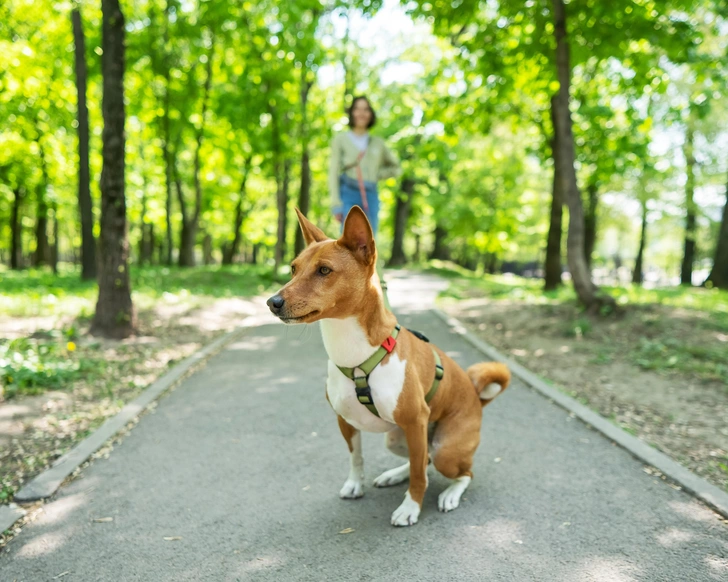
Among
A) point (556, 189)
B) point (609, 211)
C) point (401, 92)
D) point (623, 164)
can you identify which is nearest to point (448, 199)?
point (401, 92)

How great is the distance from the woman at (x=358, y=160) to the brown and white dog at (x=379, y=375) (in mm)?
2921

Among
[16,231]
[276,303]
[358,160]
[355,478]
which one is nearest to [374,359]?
[276,303]

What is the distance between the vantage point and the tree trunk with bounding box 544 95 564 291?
546 inches

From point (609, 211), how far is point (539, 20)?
19778 millimetres

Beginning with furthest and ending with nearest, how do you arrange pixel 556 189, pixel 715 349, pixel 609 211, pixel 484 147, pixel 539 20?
pixel 609 211
pixel 484 147
pixel 556 189
pixel 539 20
pixel 715 349

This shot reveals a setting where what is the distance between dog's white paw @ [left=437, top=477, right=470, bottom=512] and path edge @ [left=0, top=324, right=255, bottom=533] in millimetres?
2599

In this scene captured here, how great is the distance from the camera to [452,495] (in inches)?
131

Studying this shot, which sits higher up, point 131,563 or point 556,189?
point 556,189

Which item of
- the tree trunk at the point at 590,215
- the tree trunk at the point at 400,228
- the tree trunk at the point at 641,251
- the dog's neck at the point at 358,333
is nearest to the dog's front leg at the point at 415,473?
the dog's neck at the point at 358,333

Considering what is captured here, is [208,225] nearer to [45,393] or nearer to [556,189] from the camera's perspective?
[556,189]

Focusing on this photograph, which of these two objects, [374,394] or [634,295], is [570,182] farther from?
[374,394]

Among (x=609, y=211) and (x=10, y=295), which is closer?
(x=10, y=295)

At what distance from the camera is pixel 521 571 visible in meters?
2.67

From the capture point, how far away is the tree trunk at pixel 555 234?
546 inches
